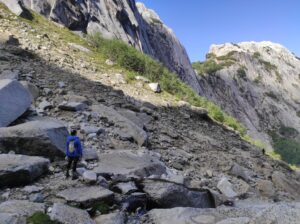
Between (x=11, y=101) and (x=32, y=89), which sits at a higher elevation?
(x=32, y=89)

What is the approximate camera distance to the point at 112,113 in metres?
18.5

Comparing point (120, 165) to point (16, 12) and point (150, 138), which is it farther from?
point (16, 12)

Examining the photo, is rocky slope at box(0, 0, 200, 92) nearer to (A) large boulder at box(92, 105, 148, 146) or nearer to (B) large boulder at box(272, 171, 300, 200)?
(A) large boulder at box(92, 105, 148, 146)

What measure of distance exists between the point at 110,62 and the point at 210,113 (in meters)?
8.47

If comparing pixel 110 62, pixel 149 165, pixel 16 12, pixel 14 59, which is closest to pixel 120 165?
pixel 149 165

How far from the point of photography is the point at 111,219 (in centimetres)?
912

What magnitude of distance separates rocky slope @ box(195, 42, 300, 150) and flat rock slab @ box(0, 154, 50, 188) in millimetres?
84301

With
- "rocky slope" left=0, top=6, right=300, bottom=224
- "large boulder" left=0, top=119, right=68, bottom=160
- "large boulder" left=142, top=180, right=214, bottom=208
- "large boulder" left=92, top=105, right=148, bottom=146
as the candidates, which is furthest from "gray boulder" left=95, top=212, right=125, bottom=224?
"large boulder" left=92, top=105, right=148, bottom=146

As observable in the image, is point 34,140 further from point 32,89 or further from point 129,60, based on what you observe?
point 129,60

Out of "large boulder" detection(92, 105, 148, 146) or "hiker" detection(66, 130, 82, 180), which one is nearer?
"hiker" detection(66, 130, 82, 180)

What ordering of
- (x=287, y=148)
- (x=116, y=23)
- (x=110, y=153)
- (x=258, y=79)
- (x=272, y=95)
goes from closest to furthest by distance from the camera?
(x=110, y=153) → (x=116, y=23) → (x=287, y=148) → (x=272, y=95) → (x=258, y=79)

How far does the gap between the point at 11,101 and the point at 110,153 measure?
4.00 meters

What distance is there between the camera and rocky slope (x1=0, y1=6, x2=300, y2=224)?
9.68 meters

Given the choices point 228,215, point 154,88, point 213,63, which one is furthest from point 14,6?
point 213,63
